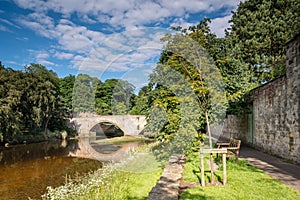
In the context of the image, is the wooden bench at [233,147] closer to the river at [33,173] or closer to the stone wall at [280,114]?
the stone wall at [280,114]

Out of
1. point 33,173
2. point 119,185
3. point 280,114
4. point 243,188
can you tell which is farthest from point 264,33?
point 33,173

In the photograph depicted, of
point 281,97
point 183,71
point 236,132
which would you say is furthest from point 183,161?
point 236,132

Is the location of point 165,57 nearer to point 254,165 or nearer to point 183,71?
point 183,71

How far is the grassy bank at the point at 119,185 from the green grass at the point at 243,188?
44.6 inches

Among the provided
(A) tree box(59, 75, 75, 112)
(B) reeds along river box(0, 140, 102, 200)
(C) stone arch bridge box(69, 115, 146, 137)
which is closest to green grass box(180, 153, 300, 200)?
(B) reeds along river box(0, 140, 102, 200)

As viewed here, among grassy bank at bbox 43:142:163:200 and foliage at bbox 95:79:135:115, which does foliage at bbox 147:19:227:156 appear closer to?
grassy bank at bbox 43:142:163:200

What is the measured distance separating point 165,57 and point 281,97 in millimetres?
3793

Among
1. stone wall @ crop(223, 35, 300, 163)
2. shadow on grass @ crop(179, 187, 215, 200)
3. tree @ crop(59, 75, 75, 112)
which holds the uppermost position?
tree @ crop(59, 75, 75, 112)

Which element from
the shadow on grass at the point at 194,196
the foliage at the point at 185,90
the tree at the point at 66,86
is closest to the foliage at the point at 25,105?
the tree at the point at 66,86

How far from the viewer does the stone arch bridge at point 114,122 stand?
2697 centimetres

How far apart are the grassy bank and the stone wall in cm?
374

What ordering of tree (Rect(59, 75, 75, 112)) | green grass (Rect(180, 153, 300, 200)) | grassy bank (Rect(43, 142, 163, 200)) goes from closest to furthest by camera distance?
green grass (Rect(180, 153, 300, 200))
grassy bank (Rect(43, 142, 163, 200))
tree (Rect(59, 75, 75, 112))

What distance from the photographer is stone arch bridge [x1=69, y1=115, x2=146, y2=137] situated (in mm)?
26973

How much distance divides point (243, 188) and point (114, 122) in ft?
82.2
